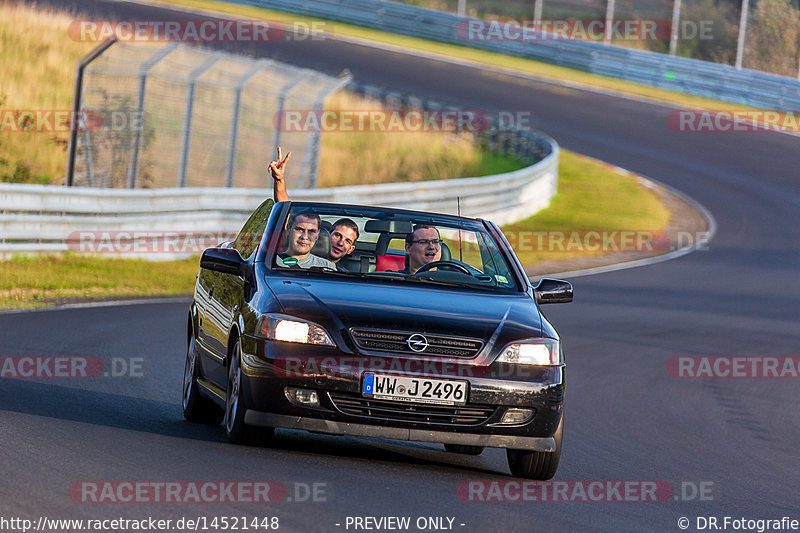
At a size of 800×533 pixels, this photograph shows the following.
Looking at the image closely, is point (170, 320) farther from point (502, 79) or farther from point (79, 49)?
point (502, 79)

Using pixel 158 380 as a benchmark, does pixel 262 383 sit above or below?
above

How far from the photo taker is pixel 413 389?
23.0 ft

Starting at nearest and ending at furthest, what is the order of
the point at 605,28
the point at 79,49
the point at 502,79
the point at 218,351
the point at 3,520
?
the point at 3,520 < the point at 218,351 < the point at 79,49 < the point at 502,79 < the point at 605,28

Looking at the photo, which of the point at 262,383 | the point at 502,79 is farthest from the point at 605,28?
the point at 262,383

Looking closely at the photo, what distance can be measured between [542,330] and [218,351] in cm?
203

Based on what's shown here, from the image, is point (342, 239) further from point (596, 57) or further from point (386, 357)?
point (596, 57)

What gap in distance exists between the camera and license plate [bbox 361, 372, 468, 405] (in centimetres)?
698

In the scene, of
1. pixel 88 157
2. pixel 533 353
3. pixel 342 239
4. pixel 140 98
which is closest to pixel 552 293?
pixel 533 353

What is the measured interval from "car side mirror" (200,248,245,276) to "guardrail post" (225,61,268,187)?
1375cm

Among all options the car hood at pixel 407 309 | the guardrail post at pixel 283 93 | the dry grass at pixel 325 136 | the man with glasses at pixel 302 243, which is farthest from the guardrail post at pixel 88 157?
the car hood at pixel 407 309

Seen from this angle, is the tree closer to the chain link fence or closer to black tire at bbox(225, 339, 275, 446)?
the chain link fence

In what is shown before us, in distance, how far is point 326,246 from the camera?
26.9 ft

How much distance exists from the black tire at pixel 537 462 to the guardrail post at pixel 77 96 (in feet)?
44.6

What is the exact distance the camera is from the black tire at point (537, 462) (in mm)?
7398
